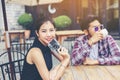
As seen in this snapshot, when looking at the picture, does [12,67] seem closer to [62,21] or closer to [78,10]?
[62,21]

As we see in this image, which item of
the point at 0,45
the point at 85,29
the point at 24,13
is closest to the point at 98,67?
the point at 85,29

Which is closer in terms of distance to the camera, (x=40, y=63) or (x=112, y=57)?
(x=40, y=63)

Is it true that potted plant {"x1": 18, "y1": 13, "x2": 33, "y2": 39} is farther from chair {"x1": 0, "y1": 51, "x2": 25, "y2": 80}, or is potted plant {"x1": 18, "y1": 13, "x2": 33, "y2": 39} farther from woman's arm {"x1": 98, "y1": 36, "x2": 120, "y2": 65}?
woman's arm {"x1": 98, "y1": 36, "x2": 120, "y2": 65}

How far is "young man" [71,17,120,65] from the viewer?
416 cm

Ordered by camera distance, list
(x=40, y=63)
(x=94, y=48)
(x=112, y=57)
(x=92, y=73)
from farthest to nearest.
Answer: (x=94, y=48), (x=112, y=57), (x=92, y=73), (x=40, y=63)

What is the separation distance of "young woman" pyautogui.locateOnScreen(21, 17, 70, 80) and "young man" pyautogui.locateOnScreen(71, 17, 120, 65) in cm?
74

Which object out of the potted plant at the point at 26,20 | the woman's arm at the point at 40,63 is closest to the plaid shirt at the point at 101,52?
the woman's arm at the point at 40,63

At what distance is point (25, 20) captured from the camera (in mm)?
12875

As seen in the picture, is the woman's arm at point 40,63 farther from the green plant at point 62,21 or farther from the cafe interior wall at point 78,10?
the cafe interior wall at point 78,10

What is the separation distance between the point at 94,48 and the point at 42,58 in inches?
52.6

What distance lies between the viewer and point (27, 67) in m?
3.45

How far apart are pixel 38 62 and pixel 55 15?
10569 millimetres

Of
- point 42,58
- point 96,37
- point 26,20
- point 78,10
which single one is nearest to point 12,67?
point 42,58

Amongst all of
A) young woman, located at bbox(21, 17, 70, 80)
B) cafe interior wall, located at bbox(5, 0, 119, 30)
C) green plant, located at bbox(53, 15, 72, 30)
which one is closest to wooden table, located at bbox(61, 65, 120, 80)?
young woman, located at bbox(21, 17, 70, 80)
